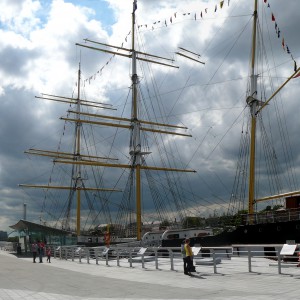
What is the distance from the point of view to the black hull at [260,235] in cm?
2645

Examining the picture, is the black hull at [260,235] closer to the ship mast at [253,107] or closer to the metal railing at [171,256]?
the metal railing at [171,256]

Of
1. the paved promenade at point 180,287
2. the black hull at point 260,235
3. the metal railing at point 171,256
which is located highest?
the black hull at point 260,235

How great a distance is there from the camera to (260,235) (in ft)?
94.1

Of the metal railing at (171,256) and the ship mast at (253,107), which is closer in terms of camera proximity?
the metal railing at (171,256)

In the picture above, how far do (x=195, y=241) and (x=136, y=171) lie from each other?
17.6m

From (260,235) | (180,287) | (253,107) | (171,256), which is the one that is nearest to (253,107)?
(253,107)

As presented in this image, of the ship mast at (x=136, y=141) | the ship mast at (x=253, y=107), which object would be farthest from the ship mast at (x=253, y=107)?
the ship mast at (x=136, y=141)

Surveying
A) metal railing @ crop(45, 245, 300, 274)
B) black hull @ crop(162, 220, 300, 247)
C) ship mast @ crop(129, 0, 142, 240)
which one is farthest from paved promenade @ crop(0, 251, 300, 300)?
ship mast @ crop(129, 0, 142, 240)

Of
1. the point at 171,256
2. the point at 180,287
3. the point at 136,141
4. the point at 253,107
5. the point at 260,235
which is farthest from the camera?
the point at 136,141

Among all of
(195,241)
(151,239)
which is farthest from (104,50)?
(195,241)

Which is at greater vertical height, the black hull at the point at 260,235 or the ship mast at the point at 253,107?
the ship mast at the point at 253,107

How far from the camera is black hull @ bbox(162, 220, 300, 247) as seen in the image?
26453 millimetres

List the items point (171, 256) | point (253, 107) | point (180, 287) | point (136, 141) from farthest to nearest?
1. point (136, 141)
2. point (253, 107)
3. point (171, 256)
4. point (180, 287)

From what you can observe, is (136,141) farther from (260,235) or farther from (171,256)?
(171,256)
